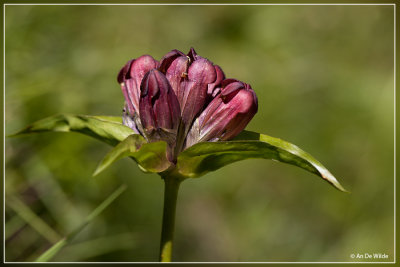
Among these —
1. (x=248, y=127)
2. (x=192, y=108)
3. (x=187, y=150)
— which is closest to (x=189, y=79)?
(x=192, y=108)

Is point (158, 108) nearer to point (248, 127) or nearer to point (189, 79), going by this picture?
point (189, 79)

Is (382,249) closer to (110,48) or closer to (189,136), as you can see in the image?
(189,136)

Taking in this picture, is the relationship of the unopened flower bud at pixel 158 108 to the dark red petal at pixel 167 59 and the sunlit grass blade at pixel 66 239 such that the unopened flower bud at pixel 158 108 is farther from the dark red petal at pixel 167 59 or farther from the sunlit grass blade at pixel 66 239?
the sunlit grass blade at pixel 66 239

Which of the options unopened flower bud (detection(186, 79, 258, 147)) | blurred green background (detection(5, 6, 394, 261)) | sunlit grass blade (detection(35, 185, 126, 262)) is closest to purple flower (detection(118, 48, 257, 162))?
unopened flower bud (detection(186, 79, 258, 147))

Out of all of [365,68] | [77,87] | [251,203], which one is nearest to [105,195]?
[77,87]

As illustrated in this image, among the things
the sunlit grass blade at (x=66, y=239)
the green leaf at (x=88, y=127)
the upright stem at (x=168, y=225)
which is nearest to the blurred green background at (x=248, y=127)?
the sunlit grass blade at (x=66, y=239)
